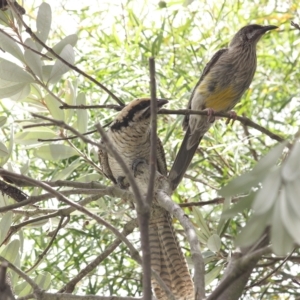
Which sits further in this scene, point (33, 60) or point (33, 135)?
point (33, 135)

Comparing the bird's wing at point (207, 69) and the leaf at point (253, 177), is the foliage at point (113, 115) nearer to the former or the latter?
the bird's wing at point (207, 69)

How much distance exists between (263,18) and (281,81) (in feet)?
1.10

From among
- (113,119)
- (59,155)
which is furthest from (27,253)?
(59,155)

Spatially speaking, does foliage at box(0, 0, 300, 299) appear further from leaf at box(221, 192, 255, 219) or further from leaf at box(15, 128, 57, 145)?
leaf at box(221, 192, 255, 219)

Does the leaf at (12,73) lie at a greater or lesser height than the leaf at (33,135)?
lesser

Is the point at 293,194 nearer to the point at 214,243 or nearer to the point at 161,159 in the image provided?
the point at 214,243

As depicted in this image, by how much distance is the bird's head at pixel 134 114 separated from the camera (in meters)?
2.54

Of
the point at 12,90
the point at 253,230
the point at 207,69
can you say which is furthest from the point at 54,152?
the point at 253,230

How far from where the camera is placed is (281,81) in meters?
3.10

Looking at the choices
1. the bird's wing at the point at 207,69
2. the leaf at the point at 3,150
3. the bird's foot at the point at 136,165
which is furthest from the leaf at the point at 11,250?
the bird's wing at the point at 207,69

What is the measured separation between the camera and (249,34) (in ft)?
10.2

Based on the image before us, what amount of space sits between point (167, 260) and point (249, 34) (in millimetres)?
1117

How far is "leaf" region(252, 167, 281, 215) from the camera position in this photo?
34.5 inches

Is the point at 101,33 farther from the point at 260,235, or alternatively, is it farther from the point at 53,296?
the point at 260,235
